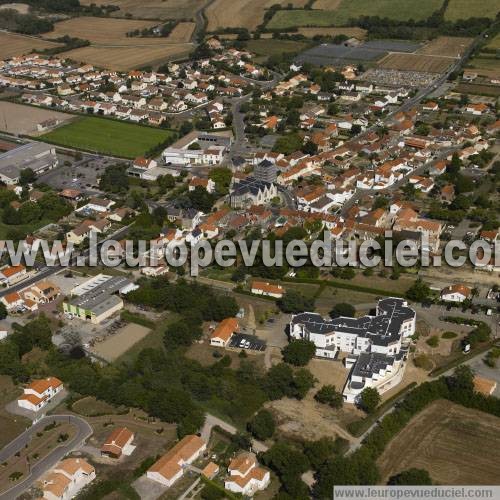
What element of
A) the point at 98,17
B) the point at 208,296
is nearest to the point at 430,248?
the point at 208,296

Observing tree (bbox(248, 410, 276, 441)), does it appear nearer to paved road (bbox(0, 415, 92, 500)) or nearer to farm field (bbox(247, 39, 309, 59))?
paved road (bbox(0, 415, 92, 500))

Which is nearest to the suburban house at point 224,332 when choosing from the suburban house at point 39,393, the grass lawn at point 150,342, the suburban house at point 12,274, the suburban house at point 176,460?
the grass lawn at point 150,342

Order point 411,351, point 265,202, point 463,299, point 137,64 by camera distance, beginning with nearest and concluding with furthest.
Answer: point 411,351, point 463,299, point 265,202, point 137,64

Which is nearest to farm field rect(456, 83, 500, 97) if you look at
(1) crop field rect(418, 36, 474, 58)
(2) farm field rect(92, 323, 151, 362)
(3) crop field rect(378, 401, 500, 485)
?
(1) crop field rect(418, 36, 474, 58)

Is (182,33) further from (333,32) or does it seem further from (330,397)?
(330,397)

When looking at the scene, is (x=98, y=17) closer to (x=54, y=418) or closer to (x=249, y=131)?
(x=249, y=131)
